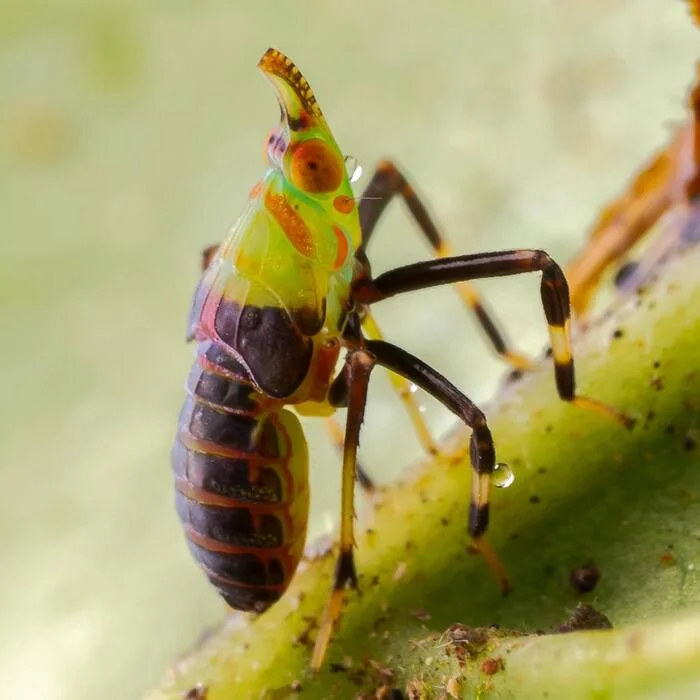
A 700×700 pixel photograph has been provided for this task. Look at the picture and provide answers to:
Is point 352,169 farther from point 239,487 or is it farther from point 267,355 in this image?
point 239,487

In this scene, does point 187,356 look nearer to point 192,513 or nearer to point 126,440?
point 126,440


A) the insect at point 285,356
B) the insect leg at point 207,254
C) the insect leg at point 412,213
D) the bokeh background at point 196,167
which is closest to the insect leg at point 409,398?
the insect at point 285,356

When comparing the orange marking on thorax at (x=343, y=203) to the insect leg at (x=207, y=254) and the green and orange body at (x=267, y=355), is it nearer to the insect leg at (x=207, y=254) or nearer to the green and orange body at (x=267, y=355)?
the green and orange body at (x=267, y=355)

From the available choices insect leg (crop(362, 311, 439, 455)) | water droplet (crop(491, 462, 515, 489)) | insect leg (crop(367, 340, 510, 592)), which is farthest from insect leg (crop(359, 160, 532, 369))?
water droplet (crop(491, 462, 515, 489))

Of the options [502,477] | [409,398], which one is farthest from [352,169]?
[502,477]

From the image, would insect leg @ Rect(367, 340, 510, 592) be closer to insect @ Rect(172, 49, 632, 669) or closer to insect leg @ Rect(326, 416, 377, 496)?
insect @ Rect(172, 49, 632, 669)
